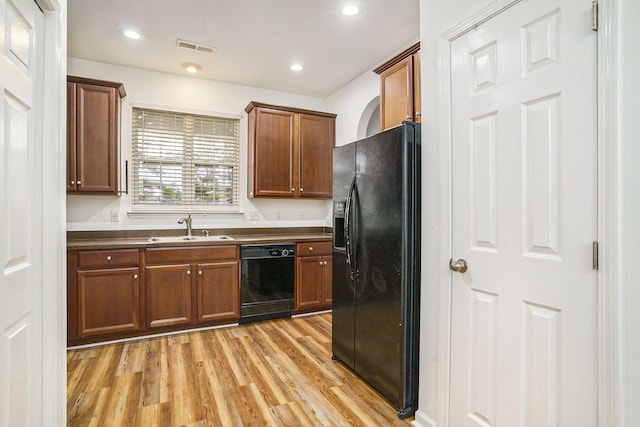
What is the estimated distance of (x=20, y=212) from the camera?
50.8 inches

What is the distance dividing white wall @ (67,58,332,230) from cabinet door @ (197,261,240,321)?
77cm

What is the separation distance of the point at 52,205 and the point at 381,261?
1.77 metres

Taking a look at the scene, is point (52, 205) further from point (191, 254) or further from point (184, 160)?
→ point (184, 160)

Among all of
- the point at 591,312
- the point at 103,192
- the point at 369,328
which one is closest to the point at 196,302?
the point at 103,192

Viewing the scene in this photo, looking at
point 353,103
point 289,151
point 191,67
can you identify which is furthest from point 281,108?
point 191,67

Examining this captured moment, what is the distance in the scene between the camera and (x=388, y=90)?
9.04 feet

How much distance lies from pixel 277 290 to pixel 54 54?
2.83 metres

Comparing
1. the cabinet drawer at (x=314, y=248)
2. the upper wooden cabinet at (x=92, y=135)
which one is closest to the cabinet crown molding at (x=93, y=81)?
the upper wooden cabinet at (x=92, y=135)

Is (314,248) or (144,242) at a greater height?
(144,242)

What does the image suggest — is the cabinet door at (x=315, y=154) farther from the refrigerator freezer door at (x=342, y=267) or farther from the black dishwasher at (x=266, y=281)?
the refrigerator freezer door at (x=342, y=267)

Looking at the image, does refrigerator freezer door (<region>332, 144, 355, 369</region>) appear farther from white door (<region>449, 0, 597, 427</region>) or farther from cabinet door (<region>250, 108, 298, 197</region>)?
cabinet door (<region>250, 108, 298, 197</region>)

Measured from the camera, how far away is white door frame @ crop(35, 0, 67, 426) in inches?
57.7

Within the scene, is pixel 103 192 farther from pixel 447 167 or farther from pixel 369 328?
pixel 447 167

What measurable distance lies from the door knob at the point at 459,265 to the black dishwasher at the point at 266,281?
7.50 ft
